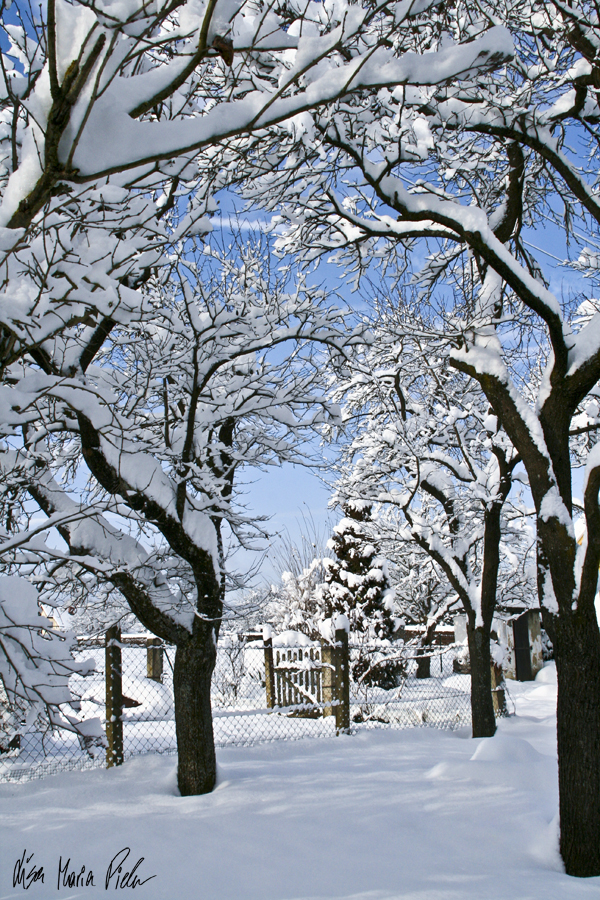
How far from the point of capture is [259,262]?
259 inches

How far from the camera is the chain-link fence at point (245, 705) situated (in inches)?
238

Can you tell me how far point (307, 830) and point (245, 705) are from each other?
8097 mm

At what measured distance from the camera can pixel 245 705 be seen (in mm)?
12000

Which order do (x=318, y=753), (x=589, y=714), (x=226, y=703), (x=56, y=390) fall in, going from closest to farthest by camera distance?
(x=56, y=390) → (x=589, y=714) → (x=318, y=753) → (x=226, y=703)

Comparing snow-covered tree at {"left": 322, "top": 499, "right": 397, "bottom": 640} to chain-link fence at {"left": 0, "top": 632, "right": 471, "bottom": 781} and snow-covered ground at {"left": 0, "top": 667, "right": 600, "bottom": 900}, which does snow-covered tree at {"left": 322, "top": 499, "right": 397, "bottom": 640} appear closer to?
chain-link fence at {"left": 0, "top": 632, "right": 471, "bottom": 781}

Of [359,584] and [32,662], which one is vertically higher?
[32,662]

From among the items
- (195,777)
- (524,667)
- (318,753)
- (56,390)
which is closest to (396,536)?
(318,753)

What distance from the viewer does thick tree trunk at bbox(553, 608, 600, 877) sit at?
396cm

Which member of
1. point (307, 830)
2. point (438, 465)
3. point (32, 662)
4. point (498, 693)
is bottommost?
point (498, 693)

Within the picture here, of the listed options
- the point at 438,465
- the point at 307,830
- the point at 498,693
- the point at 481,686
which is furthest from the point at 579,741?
the point at 498,693

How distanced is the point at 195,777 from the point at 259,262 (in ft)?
Result: 16.0

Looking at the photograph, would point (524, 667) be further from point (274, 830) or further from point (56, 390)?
point (56, 390)
